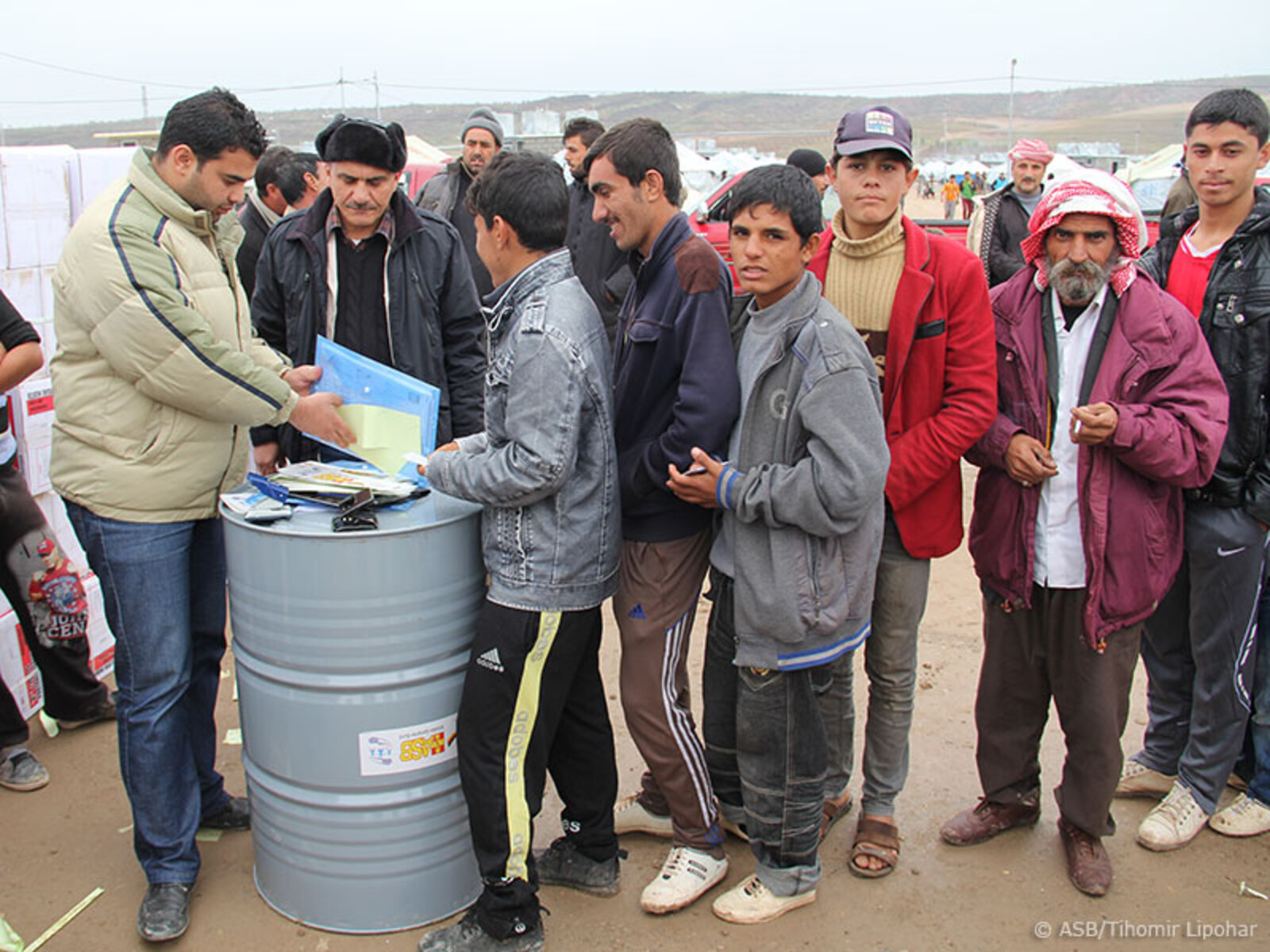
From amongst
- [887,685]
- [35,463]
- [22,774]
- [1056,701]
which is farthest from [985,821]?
[35,463]

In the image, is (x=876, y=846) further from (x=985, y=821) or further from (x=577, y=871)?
(x=577, y=871)

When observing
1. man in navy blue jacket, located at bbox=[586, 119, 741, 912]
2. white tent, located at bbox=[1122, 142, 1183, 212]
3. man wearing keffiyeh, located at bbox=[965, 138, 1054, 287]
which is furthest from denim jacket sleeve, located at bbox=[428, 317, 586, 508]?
white tent, located at bbox=[1122, 142, 1183, 212]

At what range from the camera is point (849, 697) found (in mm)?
3082

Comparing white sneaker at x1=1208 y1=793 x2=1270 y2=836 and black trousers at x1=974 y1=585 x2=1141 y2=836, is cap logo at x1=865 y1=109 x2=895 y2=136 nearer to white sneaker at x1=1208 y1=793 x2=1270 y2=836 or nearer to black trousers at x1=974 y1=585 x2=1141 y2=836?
black trousers at x1=974 y1=585 x2=1141 y2=836

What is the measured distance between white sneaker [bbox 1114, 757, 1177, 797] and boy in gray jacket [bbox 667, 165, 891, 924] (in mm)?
1291

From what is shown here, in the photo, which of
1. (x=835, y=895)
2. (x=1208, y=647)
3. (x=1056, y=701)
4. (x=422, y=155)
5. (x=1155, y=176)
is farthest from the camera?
(x=1155, y=176)

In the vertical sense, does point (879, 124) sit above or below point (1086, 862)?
above

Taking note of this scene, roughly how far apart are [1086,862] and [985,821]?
31cm

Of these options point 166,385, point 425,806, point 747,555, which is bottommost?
point 425,806

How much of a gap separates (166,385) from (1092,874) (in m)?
2.85

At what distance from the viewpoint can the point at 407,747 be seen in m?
2.67

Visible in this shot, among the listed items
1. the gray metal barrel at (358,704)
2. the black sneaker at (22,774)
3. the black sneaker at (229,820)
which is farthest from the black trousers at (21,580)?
the gray metal barrel at (358,704)

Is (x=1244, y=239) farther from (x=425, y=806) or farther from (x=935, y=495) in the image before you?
(x=425, y=806)

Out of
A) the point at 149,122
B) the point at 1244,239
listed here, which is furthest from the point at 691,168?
the point at 149,122
